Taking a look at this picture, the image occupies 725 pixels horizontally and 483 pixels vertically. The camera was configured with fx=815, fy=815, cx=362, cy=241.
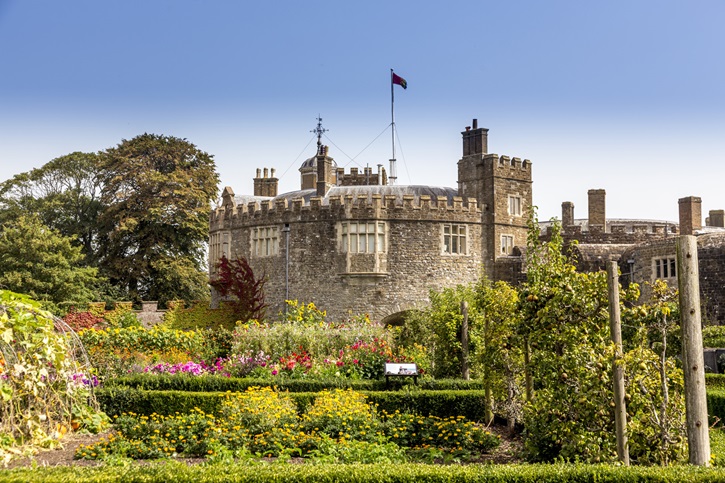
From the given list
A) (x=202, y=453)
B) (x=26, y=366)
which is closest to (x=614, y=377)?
(x=202, y=453)

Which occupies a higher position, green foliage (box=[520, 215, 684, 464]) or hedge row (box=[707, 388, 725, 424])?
green foliage (box=[520, 215, 684, 464])

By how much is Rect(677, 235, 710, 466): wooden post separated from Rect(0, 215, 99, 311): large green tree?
29.4m

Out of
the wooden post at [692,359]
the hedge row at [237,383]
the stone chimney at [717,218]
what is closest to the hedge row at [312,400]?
the hedge row at [237,383]

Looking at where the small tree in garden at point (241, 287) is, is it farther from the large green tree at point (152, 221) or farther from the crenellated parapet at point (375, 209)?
the large green tree at point (152, 221)

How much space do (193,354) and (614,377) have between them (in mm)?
14213

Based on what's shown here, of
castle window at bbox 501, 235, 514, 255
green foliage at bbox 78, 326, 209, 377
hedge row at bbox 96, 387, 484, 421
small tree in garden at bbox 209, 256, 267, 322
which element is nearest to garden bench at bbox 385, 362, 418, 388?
hedge row at bbox 96, 387, 484, 421

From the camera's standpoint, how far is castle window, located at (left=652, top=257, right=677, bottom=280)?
87.8ft

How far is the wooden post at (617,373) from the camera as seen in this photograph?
938 cm

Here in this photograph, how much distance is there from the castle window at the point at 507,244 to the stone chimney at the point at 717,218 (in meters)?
15.6

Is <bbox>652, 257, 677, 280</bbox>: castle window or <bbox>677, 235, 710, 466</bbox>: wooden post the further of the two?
<bbox>652, 257, 677, 280</bbox>: castle window

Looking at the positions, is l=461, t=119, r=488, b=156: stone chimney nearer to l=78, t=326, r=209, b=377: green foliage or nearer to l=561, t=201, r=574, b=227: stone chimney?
l=561, t=201, r=574, b=227: stone chimney

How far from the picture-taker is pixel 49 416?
11.1 meters

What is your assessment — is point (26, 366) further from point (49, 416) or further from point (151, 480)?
point (151, 480)

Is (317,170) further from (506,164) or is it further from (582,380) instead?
(582,380)
